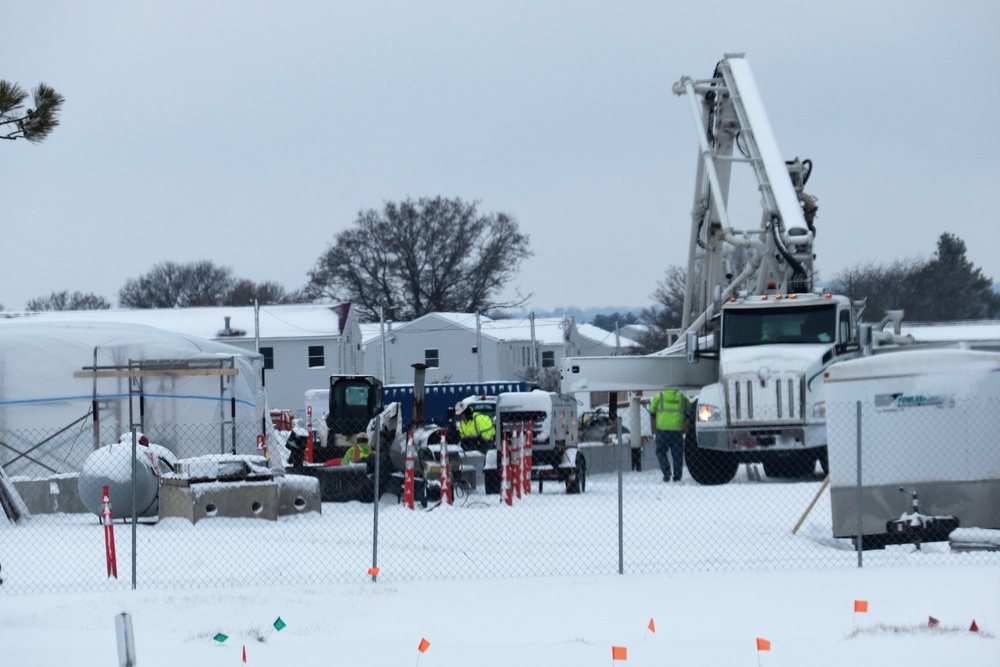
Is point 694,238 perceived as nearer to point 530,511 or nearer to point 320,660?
point 530,511

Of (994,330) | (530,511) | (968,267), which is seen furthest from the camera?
(968,267)

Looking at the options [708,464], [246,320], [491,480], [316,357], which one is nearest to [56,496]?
[491,480]

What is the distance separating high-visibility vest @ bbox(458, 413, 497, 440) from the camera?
22391 millimetres

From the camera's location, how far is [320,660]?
326 inches

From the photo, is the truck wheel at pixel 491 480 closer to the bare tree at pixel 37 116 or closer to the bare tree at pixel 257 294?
the bare tree at pixel 37 116

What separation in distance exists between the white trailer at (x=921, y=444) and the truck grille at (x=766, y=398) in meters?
7.66

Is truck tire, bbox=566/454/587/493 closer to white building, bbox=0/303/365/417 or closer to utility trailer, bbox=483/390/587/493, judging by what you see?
utility trailer, bbox=483/390/587/493

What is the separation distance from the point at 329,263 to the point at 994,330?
33.2 meters

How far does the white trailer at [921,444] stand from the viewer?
42.2 feet

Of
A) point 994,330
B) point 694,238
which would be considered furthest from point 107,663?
point 994,330

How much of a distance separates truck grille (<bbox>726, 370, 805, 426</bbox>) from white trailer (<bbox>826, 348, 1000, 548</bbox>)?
7.66 metres

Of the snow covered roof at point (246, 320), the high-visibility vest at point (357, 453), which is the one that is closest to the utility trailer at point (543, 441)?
the high-visibility vest at point (357, 453)

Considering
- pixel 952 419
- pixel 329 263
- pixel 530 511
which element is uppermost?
pixel 329 263

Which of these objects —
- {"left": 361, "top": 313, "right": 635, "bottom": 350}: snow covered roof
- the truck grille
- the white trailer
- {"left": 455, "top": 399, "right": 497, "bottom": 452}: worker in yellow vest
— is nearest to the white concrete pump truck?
the truck grille
